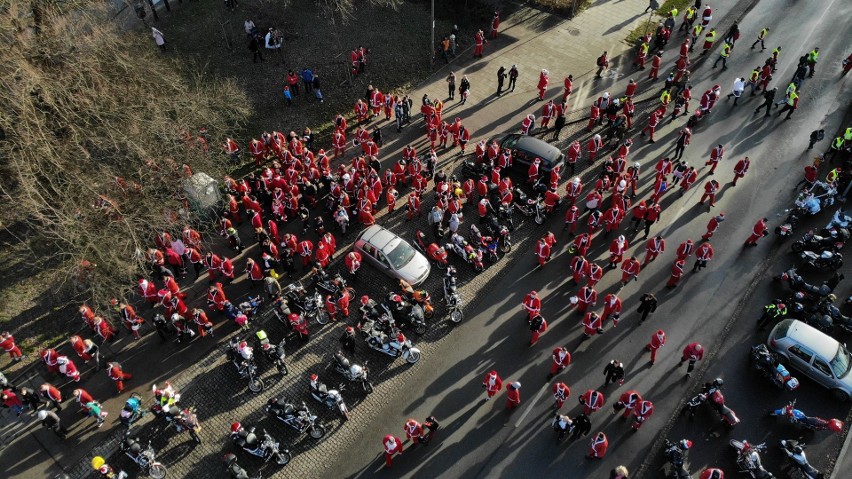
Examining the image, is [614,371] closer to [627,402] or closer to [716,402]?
[627,402]

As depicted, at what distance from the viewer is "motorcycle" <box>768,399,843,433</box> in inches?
618

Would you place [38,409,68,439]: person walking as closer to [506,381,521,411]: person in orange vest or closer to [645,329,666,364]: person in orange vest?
[506,381,521,411]: person in orange vest

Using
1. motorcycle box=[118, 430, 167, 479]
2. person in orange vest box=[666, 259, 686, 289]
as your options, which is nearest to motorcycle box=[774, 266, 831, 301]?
person in orange vest box=[666, 259, 686, 289]

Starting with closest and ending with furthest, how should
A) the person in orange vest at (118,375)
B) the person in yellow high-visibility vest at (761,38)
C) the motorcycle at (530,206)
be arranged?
1. the person in orange vest at (118,375)
2. the motorcycle at (530,206)
3. the person in yellow high-visibility vest at (761,38)

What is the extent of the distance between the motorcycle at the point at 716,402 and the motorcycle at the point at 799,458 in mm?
1318

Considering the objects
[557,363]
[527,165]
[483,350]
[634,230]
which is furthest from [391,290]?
[634,230]

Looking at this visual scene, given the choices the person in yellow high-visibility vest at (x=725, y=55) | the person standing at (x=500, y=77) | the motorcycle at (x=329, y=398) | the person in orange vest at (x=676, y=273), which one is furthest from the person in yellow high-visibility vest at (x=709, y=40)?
the motorcycle at (x=329, y=398)

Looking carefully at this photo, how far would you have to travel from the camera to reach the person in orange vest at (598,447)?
15.5 meters

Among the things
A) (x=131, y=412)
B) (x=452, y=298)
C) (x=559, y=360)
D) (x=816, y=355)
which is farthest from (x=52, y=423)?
(x=816, y=355)

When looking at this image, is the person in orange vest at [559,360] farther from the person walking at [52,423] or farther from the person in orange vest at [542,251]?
the person walking at [52,423]

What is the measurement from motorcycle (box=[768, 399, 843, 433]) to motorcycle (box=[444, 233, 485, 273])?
10.4 metres

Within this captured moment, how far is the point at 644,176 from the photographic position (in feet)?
81.0

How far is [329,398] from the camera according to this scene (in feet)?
54.4

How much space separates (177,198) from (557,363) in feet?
47.9
